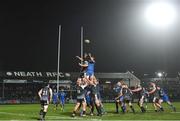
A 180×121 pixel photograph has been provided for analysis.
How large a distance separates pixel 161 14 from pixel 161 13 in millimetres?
422

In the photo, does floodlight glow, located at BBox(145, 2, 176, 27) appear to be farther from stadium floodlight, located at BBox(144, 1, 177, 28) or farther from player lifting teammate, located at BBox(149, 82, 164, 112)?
player lifting teammate, located at BBox(149, 82, 164, 112)

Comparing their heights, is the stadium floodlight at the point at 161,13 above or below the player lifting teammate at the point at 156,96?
above

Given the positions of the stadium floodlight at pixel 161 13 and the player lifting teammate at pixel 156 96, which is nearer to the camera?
the player lifting teammate at pixel 156 96

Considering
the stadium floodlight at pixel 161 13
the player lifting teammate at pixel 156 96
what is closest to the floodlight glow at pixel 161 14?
the stadium floodlight at pixel 161 13

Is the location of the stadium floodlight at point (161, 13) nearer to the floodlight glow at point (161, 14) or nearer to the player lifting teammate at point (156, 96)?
the floodlight glow at point (161, 14)

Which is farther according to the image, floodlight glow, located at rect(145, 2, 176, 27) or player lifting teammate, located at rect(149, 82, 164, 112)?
floodlight glow, located at rect(145, 2, 176, 27)

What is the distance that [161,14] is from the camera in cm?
5275

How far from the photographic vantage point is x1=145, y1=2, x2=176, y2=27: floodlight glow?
51125 millimetres

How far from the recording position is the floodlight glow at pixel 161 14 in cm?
5112

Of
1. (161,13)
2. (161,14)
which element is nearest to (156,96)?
(161,13)

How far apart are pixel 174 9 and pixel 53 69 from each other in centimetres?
Result: 3394

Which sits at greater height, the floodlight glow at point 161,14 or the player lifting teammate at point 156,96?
the floodlight glow at point 161,14

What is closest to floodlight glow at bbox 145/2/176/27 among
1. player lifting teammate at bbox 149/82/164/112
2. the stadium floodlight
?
the stadium floodlight

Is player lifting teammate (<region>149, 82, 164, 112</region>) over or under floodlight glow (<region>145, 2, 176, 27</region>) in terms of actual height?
under
